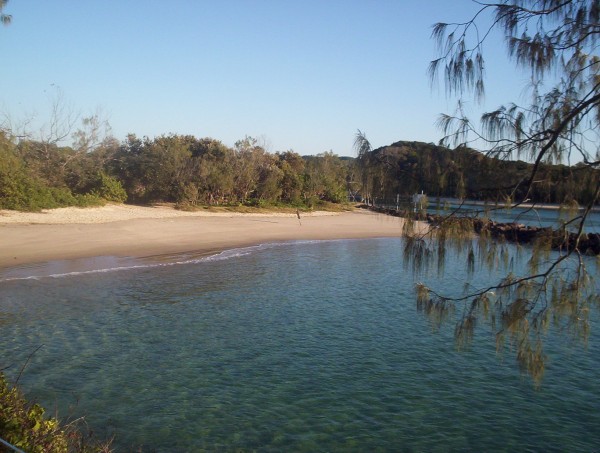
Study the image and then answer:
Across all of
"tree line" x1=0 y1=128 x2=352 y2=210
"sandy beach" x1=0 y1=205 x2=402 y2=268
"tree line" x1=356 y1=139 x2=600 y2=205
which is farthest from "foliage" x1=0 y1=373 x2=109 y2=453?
"tree line" x1=0 y1=128 x2=352 y2=210

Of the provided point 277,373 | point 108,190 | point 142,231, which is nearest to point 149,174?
point 108,190

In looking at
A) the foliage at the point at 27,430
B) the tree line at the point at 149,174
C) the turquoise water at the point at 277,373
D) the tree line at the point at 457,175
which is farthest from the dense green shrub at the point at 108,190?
the tree line at the point at 457,175

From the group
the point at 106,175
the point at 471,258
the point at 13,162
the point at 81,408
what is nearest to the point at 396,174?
the point at 471,258

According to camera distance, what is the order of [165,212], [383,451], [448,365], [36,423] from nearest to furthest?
[36,423]
[383,451]
[448,365]
[165,212]

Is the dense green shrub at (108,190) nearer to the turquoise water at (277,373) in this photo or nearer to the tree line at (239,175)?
the tree line at (239,175)

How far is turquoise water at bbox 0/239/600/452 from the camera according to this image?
7.50 m

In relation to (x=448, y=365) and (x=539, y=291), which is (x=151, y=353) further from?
(x=539, y=291)

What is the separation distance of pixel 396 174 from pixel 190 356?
7.10 metres

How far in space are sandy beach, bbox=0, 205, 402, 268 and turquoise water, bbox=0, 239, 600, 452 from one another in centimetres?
500

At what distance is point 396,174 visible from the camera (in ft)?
15.3

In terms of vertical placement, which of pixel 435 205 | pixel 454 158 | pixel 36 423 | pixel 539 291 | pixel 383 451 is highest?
pixel 454 158

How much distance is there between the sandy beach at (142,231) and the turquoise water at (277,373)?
4998 mm

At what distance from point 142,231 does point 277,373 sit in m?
18.8

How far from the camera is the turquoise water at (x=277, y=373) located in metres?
7.50
